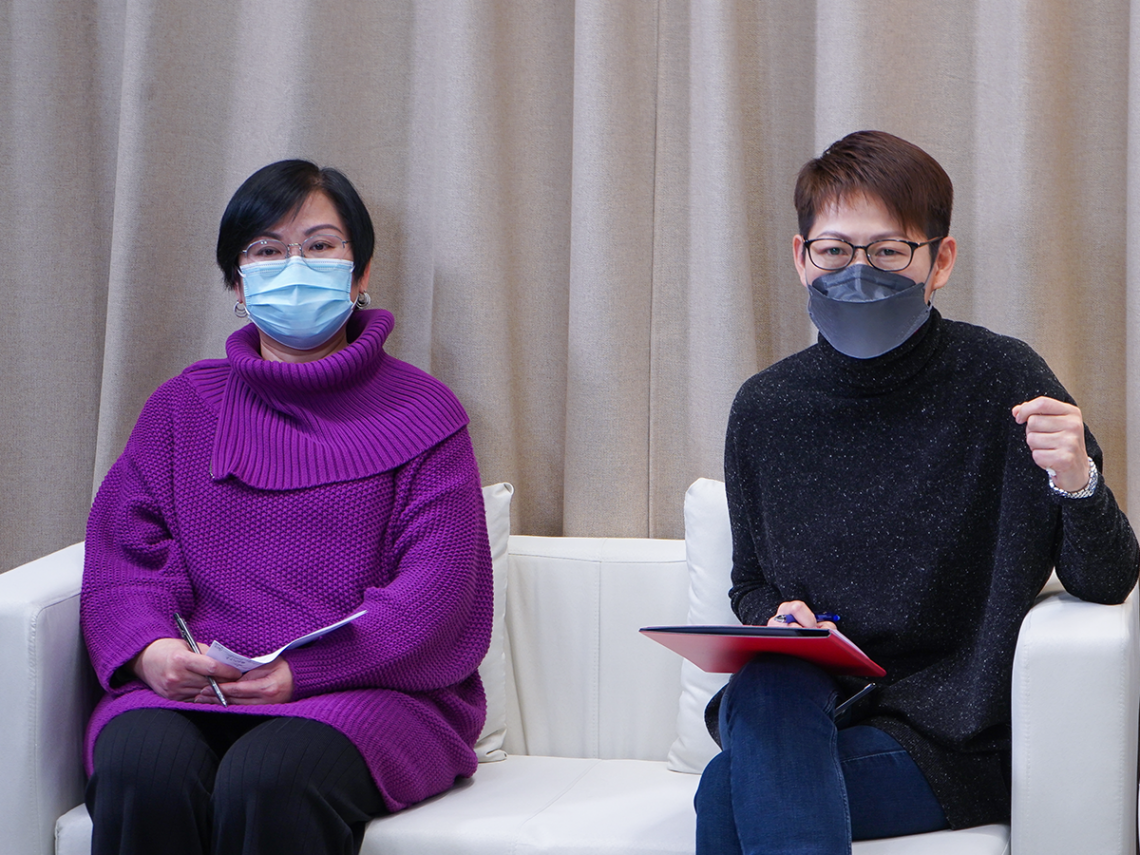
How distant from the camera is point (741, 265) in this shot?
85.4 inches

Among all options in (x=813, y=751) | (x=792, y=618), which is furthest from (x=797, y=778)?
(x=792, y=618)

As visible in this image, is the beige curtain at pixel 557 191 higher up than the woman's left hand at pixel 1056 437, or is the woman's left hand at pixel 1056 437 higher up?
the beige curtain at pixel 557 191

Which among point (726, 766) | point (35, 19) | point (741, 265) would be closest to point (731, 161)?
point (741, 265)

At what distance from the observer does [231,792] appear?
1.58 m

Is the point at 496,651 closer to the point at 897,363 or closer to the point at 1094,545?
the point at 897,363

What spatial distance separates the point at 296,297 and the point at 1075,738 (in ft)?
4.36

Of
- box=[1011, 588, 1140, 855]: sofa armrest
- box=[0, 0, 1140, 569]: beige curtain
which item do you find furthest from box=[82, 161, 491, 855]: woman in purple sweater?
box=[1011, 588, 1140, 855]: sofa armrest

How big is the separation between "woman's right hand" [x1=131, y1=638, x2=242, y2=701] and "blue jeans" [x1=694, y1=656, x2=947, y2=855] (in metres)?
0.71

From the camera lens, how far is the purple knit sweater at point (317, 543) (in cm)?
180

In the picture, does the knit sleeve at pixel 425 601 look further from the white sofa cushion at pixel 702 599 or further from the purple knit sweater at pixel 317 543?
the white sofa cushion at pixel 702 599

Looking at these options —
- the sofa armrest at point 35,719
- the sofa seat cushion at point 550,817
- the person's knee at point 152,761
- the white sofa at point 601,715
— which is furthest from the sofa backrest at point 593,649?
the sofa armrest at point 35,719

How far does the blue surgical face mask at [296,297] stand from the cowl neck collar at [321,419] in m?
0.06

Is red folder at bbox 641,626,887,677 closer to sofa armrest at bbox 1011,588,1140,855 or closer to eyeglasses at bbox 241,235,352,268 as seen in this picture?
sofa armrest at bbox 1011,588,1140,855

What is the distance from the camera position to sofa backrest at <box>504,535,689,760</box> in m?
2.07
